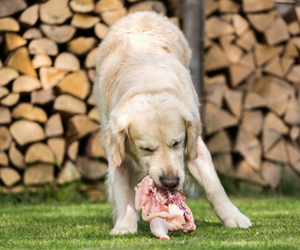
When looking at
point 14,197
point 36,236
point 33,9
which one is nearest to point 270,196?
point 14,197

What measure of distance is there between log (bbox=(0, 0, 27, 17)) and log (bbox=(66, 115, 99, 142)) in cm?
125

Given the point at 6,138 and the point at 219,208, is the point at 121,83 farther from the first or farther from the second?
the point at 6,138

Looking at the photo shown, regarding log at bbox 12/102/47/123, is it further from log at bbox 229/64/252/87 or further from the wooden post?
log at bbox 229/64/252/87

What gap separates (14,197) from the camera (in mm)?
5969

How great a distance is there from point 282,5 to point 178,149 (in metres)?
4.21

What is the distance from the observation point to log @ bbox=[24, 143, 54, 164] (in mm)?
6016

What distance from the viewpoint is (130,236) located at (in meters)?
3.15

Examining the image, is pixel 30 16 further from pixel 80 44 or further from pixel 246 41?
pixel 246 41

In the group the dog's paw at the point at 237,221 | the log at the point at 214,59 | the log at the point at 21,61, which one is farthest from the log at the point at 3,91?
the dog's paw at the point at 237,221

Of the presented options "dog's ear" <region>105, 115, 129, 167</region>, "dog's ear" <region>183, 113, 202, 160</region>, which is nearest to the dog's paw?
"dog's ear" <region>183, 113, 202, 160</region>

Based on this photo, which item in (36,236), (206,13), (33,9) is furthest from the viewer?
(206,13)

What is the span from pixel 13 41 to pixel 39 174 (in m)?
1.41

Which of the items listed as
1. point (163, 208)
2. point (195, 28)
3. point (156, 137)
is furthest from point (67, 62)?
point (163, 208)

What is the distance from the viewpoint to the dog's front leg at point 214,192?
3556 millimetres
